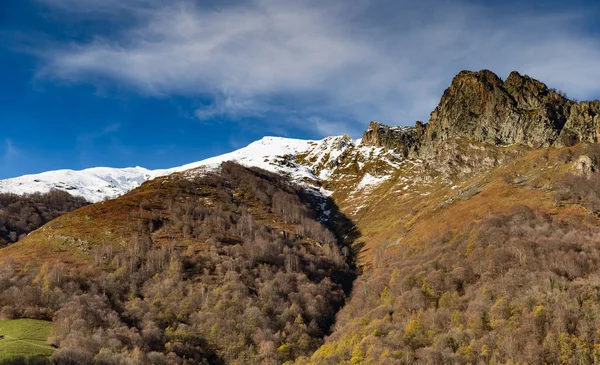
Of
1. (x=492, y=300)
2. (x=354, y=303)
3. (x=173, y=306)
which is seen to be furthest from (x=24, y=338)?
(x=492, y=300)

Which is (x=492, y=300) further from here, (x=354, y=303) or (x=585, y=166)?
(x=585, y=166)

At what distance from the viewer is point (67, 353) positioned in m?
105

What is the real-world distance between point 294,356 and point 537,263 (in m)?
87.1

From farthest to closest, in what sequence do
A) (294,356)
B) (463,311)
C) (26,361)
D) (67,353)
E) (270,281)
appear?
(270,281) < (294,356) < (463,311) < (67,353) < (26,361)

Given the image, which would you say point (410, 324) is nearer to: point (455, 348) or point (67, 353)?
point (455, 348)

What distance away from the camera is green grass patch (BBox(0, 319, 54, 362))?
97938mm

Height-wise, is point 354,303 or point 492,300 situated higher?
point 492,300

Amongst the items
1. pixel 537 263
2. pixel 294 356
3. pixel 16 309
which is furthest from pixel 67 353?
pixel 537 263

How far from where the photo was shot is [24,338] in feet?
381

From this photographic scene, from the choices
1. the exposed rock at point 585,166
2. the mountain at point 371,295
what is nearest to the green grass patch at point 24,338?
the mountain at point 371,295

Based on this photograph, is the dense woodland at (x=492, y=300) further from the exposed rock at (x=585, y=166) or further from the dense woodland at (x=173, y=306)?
the dense woodland at (x=173, y=306)

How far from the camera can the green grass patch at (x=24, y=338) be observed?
97.9m

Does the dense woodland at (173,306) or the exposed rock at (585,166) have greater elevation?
→ the exposed rock at (585,166)

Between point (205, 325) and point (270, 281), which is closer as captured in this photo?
point (205, 325)
